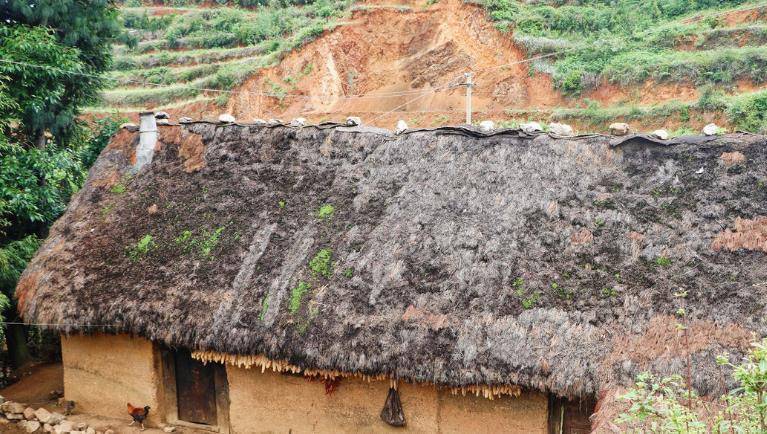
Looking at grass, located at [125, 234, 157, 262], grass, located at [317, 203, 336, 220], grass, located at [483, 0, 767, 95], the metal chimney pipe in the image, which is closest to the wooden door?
grass, located at [125, 234, 157, 262]

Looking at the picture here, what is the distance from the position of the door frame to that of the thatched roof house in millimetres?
188

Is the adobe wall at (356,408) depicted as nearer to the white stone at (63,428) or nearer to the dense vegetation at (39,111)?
the white stone at (63,428)

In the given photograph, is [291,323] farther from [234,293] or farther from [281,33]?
[281,33]

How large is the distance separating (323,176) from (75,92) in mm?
5878

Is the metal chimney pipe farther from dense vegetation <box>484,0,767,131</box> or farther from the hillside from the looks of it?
dense vegetation <box>484,0,767,131</box>

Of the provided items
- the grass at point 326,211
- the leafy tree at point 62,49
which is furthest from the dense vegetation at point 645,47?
the leafy tree at point 62,49

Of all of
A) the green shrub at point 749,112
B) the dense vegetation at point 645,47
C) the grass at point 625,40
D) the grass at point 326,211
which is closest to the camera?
the grass at point 326,211

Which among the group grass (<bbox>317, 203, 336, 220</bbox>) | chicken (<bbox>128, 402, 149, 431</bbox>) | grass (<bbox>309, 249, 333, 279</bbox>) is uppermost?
grass (<bbox>317, 203, 336, 220</bbox>)

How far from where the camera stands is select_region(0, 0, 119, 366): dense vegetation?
11.3 m

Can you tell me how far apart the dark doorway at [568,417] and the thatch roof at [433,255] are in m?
0.79

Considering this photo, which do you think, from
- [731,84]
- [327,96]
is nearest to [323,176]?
[731,84]

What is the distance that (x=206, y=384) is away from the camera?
10.2 metres

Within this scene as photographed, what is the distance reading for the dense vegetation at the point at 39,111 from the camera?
1127 cm

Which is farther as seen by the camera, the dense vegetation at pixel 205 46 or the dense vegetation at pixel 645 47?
the dense vegetation at pixel 205 46
